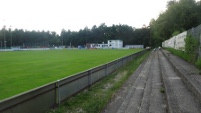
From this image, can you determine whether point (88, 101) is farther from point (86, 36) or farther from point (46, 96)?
point (86, 36)

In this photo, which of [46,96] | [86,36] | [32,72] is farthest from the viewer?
[86,36]

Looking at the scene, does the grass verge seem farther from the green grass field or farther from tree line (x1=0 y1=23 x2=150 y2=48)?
tree line (x1=0 y1=23 x2=150 y2=48)

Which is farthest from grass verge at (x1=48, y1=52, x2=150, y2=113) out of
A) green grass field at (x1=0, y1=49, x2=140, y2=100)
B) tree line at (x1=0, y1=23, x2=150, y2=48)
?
tree line at (x1=0, y1=23, x2=150, y2=48)

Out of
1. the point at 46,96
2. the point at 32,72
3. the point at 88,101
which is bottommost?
the point at 32,72

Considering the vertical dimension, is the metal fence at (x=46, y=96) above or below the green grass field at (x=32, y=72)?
above

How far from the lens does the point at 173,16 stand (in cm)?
5894

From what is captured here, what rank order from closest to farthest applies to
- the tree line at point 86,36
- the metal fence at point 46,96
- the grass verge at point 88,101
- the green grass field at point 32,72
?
the metal fence at point 46,96, the grass verge at point 88,101, the green grass field at point 32,72, the tree line at point 86,36

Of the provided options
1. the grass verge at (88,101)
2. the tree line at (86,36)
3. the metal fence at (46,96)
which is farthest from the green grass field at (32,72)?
the tree line at (86,36)

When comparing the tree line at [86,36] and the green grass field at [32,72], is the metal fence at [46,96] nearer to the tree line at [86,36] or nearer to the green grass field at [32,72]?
the green grass field at [32,72]

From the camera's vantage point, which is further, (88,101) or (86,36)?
(86,36)

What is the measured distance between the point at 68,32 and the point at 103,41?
26.5 metres

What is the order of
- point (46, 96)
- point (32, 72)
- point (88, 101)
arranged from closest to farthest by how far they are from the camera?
point (46, 96)
point (88, 101)
point (32, 72)

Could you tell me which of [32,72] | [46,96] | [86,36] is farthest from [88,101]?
[86,36]

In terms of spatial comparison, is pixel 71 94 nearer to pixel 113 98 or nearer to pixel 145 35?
pixel 113 98
